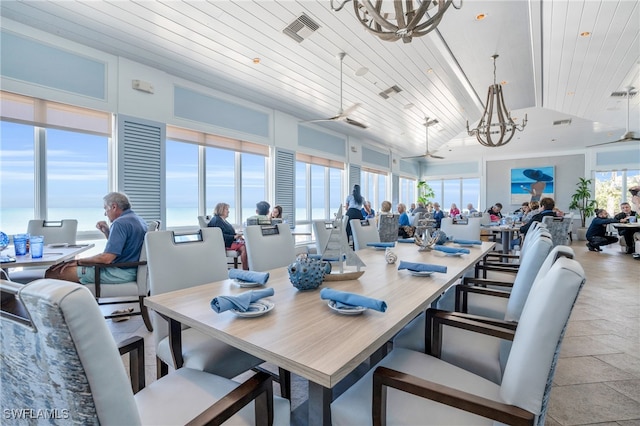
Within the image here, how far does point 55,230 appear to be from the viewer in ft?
11.8

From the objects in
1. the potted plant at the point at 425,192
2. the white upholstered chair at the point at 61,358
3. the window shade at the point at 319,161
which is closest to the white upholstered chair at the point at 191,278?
the white upholstered chair at the point at 61,358

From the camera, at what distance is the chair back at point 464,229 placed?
3.65 meters

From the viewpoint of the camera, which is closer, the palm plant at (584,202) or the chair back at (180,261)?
the chair back at (180,261)

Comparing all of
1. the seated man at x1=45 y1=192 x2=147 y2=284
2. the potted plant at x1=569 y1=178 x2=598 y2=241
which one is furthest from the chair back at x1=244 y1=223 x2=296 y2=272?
the potted plant at x1=569 y1=178 x2=598 y2=241

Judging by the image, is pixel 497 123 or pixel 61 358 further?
pixel 497 123

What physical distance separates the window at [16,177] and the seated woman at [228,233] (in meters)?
2.12

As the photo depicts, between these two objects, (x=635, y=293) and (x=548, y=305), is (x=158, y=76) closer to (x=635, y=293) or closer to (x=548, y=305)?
(x=548, y=305)

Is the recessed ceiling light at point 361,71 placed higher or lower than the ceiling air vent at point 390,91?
lower

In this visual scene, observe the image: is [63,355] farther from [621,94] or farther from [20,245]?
[621,94]

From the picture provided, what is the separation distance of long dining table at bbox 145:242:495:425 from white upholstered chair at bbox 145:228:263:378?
12cm

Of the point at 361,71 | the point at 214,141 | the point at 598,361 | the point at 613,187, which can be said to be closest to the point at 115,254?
the point at 214,141

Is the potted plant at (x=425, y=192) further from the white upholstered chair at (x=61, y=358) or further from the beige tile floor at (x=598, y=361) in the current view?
the white upholstered chair at (x=61, y=358)

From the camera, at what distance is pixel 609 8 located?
10.6 feet

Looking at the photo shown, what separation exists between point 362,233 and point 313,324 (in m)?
2.27
